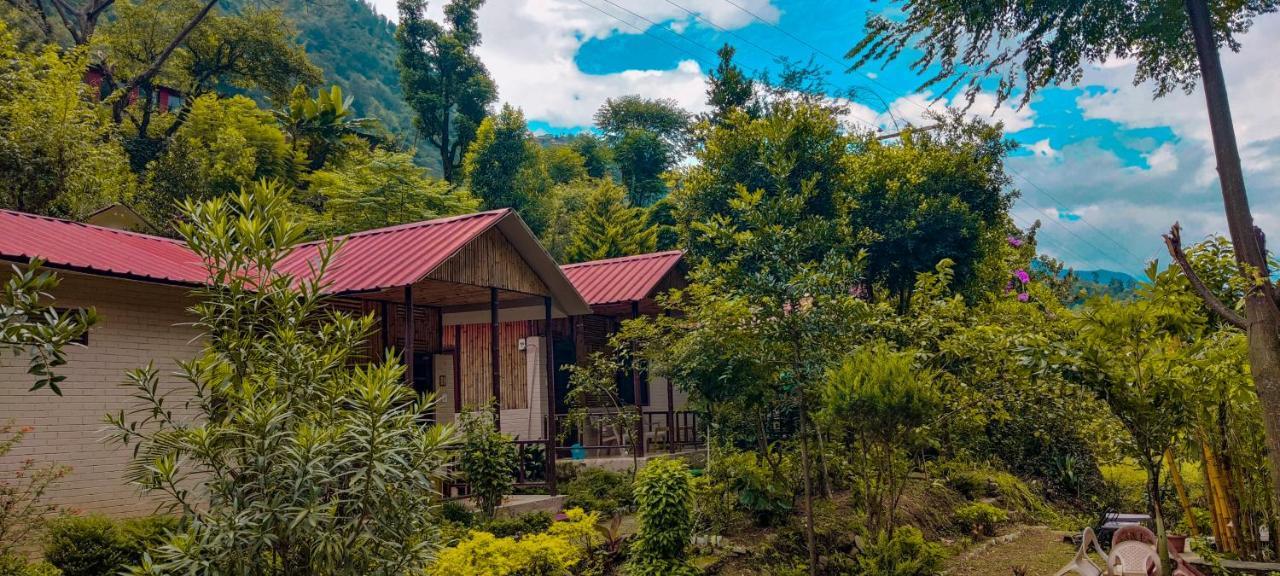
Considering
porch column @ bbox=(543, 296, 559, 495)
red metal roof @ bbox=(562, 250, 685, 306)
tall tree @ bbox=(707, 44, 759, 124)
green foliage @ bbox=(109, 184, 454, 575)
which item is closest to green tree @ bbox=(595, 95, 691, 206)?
tall tree @ bbox=(707, 44, 759, 124)

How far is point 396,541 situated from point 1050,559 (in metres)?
8.25

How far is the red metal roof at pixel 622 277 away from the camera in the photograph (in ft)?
54.7

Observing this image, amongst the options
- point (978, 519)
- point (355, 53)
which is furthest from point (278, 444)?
point (355, 53)

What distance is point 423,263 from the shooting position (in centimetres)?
1062

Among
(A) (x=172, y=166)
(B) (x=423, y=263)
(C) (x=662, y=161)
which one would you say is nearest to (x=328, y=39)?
(C) (x=662, y=161)

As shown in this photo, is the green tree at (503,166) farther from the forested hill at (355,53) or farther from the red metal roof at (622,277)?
the forested hill at (355,53)

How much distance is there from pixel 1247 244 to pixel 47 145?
19.2 metres

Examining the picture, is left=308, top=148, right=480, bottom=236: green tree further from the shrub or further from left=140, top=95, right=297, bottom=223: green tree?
the shrub

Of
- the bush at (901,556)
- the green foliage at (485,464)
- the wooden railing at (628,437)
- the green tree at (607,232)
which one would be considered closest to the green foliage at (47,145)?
the wooden railing at (628,437)

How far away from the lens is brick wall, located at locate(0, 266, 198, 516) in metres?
8.05

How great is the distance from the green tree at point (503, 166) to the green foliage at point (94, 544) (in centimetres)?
2531

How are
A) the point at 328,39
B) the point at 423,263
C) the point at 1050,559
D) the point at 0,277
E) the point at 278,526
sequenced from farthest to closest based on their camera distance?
the point at 328,39 < the point at 423,263 < the point at 1050,559 < the point at 0,277 < the point at 278,526

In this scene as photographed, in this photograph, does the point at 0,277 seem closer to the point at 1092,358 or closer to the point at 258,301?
A: the point at 258,301

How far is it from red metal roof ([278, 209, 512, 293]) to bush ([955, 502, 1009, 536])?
770cm
